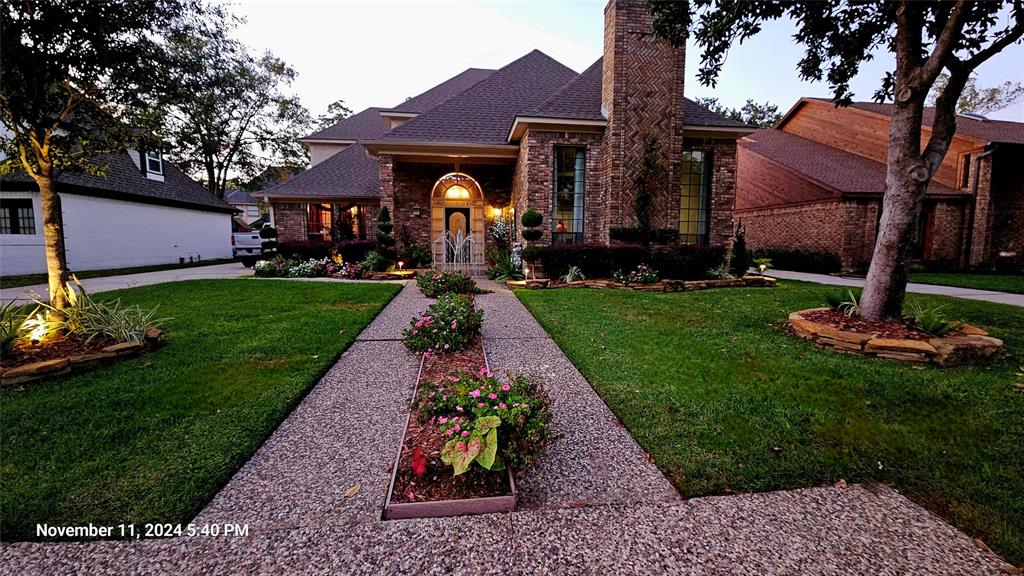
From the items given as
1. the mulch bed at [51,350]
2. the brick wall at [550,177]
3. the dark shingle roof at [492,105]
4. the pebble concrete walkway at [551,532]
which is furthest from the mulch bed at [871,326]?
the dark shingle roof at [492,105]

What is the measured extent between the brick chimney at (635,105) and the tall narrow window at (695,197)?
843mm

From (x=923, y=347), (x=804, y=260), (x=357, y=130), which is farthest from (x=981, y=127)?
(x=357, y=130)

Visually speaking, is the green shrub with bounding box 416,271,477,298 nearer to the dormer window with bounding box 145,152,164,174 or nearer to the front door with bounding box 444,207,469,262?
the front door with bounding box 444,207,469,262

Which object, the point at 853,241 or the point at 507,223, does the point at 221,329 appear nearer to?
the point at 507,223

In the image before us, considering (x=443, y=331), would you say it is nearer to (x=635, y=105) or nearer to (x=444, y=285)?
(x=444, y=285)

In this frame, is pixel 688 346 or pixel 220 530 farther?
pixel 688 346

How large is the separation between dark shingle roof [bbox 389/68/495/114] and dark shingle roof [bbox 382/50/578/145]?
7.33ft

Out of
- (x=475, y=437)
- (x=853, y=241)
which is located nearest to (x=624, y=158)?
(x=853, y=241)

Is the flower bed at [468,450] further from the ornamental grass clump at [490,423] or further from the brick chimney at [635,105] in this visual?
the brick chimney at [635,105]

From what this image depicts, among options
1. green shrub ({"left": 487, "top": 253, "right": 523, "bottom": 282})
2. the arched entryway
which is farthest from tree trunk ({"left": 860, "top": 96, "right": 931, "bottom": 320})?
the arched entryway

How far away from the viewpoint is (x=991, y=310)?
6.59 meters

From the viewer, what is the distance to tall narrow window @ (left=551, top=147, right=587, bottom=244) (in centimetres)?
1150

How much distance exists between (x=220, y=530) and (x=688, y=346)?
4.55 m

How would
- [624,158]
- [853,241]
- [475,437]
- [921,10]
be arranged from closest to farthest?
[475,437]
[921,10]
[624,158]
[853,241]
